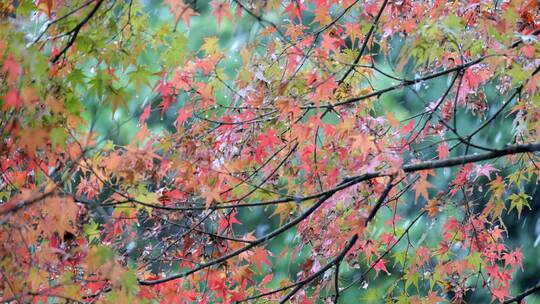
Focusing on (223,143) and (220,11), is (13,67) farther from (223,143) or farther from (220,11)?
(223,143)

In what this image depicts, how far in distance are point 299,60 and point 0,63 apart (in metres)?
1.38

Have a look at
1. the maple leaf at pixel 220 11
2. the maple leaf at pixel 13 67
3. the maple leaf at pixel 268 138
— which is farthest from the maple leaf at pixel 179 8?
the maple leaf at pixel 268 138

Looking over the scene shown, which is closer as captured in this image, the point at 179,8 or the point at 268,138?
the point at 179,8

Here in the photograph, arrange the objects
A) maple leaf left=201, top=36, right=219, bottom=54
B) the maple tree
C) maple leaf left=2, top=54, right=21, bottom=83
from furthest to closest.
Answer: maple leaf left=201, top=36, right=219, bottom=54, the maple tree, maple leaf left=2, top=54, right=21, bottom=83

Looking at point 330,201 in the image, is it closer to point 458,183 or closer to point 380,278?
point 458,183

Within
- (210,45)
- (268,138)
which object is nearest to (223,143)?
(268,138)

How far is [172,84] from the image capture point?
317 centimetres

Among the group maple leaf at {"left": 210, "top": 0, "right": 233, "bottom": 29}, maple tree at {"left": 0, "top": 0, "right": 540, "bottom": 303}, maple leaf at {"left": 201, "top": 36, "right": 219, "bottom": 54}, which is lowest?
maple tree at {"left": 0, "top": 0, "right": 540, "bottom": 303}

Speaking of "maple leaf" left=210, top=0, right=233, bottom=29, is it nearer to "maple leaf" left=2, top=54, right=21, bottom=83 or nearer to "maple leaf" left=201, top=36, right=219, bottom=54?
"maple leaf" left=201, top=36, right=219, bottom=54

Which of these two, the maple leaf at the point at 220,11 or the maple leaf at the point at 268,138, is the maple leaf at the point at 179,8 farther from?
the maple leaf at the point at 268,138

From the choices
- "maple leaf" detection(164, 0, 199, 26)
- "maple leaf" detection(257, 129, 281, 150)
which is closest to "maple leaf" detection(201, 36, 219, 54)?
"maple leaf" detection(257, 129, 281, 150)

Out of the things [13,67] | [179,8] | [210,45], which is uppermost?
[210,45]

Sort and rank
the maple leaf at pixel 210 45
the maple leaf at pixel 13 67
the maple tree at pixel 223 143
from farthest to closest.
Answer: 1. the maple leaf at pixel 210 45
2. the maple tree at pixel 223 143
3. the maple leaf at pixel 13 67

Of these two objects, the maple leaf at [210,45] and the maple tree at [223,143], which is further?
the maple leaf at [210,45]
